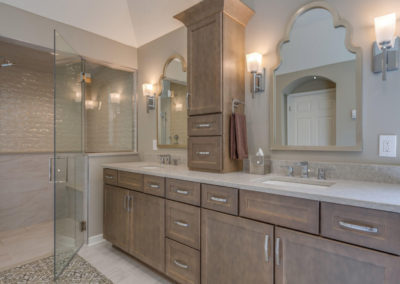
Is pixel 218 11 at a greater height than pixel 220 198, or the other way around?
pixel 218 11

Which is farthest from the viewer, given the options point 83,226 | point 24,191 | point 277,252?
point 24,191

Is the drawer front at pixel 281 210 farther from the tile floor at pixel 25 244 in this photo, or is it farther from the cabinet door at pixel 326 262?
the tile floor at pixel 25 244

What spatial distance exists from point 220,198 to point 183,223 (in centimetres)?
43

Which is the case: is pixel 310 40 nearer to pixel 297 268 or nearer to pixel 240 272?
pixel 297 268

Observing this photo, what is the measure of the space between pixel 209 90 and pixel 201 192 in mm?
870

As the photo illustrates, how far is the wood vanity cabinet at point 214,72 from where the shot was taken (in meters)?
1.95

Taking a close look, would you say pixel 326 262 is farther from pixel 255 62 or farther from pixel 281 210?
pixel 255 62

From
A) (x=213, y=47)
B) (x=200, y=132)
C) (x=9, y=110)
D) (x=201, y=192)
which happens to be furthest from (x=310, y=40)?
(x=9, y=110)

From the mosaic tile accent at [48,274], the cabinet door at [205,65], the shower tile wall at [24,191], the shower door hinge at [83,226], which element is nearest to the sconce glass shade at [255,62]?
the cabinet door at [205,65]

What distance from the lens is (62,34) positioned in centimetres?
267

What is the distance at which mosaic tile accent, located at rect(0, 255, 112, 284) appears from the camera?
206cm

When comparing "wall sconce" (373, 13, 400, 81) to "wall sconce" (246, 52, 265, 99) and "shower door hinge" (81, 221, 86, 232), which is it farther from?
"shower door hinge" (81, 221, 86, 232)

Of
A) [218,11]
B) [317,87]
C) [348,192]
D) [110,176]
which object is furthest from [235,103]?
[110,176]

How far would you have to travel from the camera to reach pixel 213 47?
1981 mm
